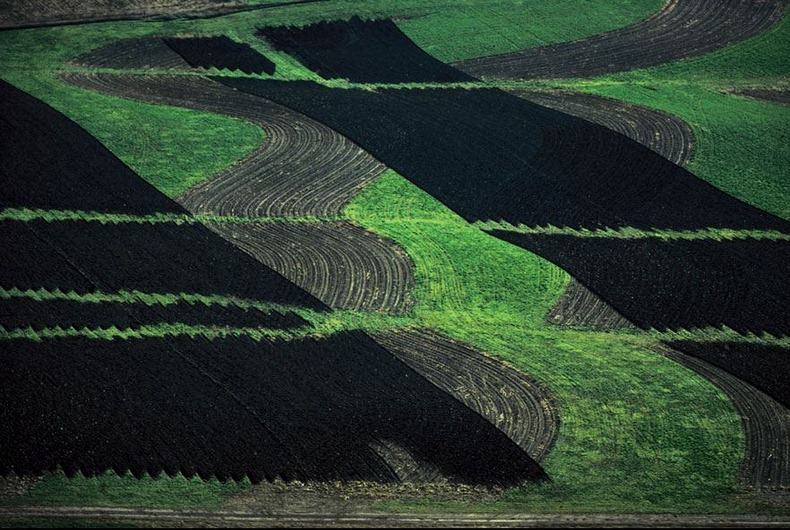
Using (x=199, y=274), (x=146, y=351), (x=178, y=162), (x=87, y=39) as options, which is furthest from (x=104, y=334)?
(x=87, y=39)

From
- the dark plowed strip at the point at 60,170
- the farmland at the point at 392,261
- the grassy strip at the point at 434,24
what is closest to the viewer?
the farmland at the point at 392,261

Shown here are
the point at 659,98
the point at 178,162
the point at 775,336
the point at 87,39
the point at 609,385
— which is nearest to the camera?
the point at 609,385

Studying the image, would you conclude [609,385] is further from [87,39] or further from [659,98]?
[87,39]

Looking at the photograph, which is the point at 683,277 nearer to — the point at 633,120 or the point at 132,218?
the point at 633,120

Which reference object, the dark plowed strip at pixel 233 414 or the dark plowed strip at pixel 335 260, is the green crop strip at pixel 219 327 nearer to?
the dark plowed strip at pixel 233 414

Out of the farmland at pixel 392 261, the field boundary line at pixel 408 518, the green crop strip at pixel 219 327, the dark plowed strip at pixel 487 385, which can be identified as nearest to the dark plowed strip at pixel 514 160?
the farmland at pixel 392 261

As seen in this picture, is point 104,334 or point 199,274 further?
point 199,274

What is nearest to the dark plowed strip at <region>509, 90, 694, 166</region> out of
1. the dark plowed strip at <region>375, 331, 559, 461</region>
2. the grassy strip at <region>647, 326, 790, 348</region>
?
the grassy strip at <region>647, 326, 790, 348</region>
